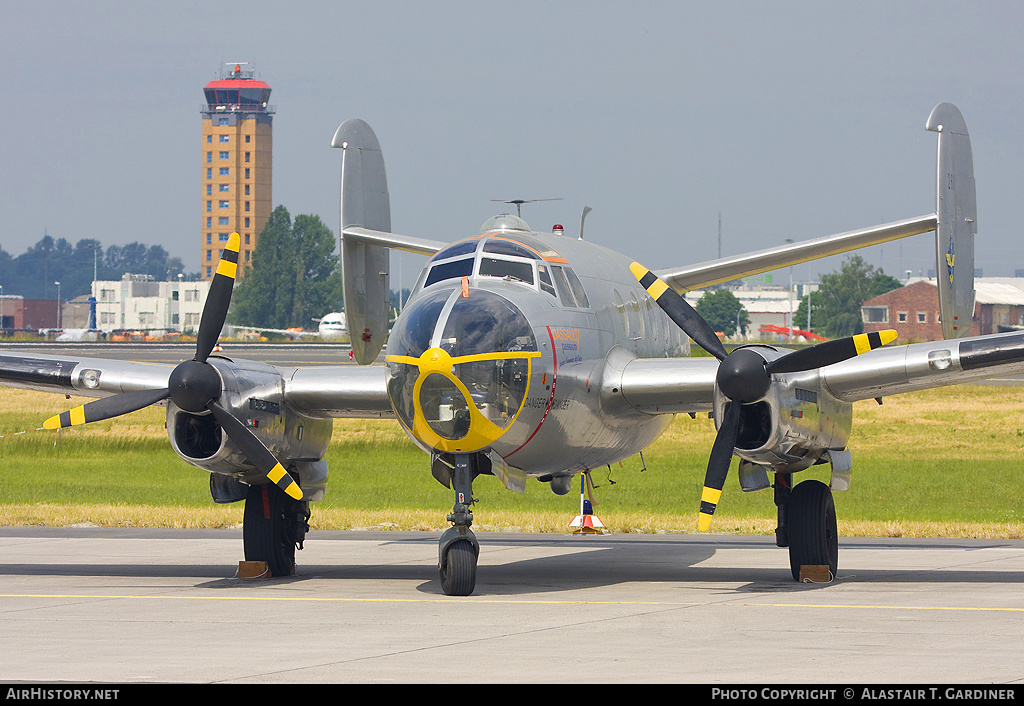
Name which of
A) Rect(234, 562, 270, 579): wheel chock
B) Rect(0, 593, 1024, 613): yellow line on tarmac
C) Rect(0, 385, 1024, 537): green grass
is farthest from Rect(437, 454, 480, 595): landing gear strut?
Rect(0, 385, 1024, 537): green grass

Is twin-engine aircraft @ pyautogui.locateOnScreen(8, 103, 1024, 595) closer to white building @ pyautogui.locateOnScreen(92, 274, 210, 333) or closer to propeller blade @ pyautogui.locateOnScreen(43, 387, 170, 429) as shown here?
propeller blade @ pyautogui.locateOnScreen(43, 387, 170, 429)

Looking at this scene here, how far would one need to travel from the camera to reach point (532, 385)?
48.7ft

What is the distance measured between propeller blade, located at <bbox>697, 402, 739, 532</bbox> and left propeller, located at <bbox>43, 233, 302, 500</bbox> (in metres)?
5.22

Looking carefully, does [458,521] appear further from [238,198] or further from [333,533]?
[238,198]

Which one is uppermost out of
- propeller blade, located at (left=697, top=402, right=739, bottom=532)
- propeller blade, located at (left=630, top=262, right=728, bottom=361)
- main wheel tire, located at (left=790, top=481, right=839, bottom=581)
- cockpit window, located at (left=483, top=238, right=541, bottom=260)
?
cockpit window, located at (left=483, top=238, right=541, bottom=260)

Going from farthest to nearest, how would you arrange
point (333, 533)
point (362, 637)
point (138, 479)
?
point (138, 479), point (333, 533), point (362, 637)

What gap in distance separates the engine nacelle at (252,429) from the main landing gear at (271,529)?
358 mm

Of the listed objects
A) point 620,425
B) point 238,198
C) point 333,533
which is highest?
point 238,198

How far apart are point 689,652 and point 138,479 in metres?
33.9

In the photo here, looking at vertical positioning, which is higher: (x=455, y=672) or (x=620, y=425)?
(x=620, y=425)

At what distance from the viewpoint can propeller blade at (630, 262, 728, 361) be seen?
16312mm

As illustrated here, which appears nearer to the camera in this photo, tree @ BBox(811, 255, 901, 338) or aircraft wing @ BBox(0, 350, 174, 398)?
aircraft wing @ BBox(0, 350, 174, 398)

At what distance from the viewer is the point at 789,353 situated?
1580cm
